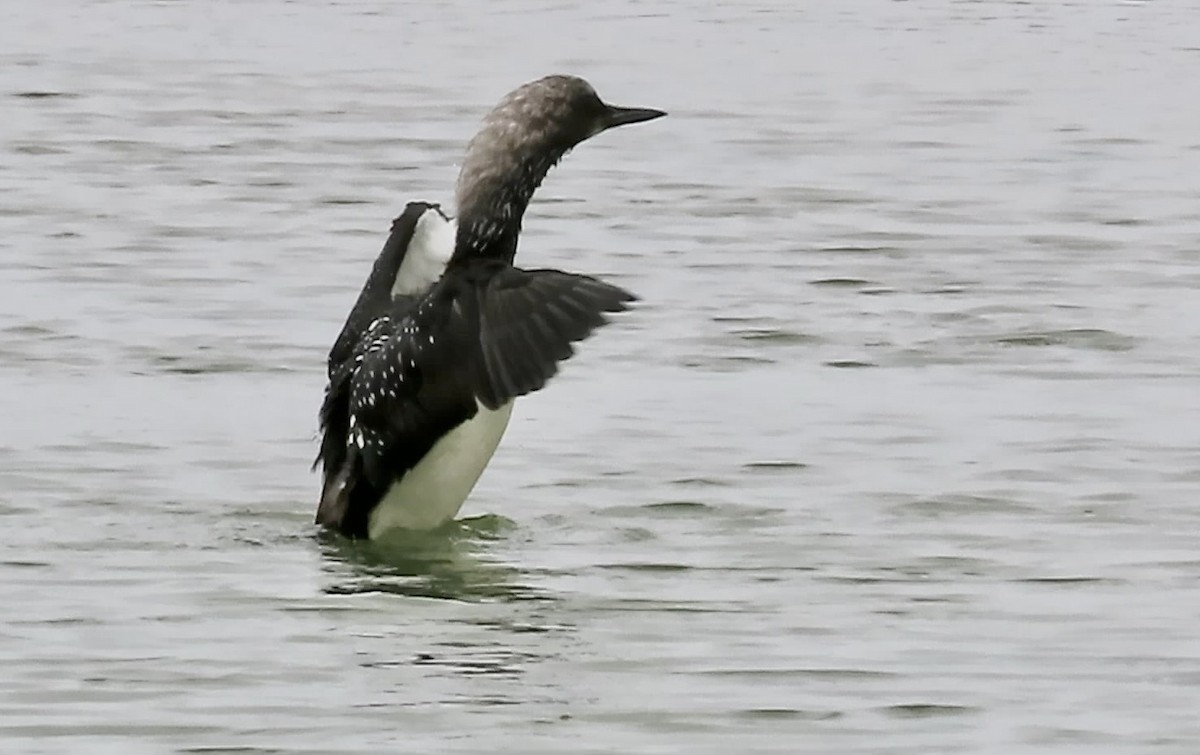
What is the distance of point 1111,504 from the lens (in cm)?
909

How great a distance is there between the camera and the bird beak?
938 centimetres

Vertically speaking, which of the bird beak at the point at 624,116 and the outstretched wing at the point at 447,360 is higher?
the bird beak at the point at 624,116

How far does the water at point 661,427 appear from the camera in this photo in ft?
23.3

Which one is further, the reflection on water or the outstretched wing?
the reflection on water

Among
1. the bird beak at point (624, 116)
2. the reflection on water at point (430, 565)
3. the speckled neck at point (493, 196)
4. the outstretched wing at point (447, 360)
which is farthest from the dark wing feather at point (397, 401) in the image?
the bird beak at point (624, 116)

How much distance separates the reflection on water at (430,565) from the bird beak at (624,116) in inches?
44.4

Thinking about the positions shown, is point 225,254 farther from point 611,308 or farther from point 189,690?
point 189,690

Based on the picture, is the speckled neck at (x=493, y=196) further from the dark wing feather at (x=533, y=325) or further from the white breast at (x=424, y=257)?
the dark wing feather at (x=533, y=325)

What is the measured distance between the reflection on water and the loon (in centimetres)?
6

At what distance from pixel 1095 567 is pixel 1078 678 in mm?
1178

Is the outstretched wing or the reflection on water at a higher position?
the outstretched wing

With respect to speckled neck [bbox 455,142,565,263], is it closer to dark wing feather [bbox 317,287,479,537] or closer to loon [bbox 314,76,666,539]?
loon [bbox 314,76,666,539]

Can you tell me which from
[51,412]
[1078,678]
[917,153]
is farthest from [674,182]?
[1078,678]

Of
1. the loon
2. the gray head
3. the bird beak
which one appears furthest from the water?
the bird beak
